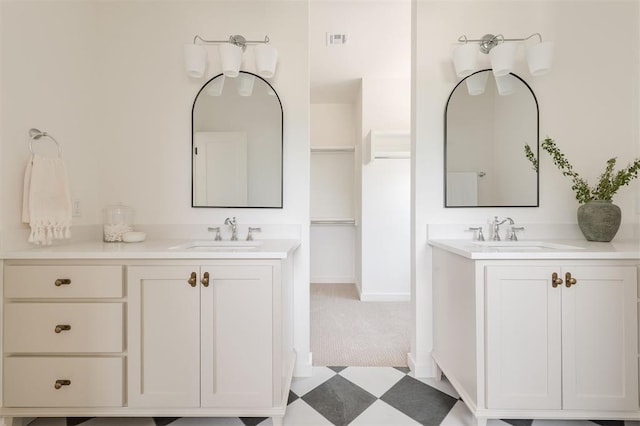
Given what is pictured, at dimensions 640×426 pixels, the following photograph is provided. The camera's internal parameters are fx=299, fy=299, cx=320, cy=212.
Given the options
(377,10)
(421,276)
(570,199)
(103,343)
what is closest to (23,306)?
(103,343)

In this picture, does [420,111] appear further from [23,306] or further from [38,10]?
[23,306]

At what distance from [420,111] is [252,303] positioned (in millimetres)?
1469

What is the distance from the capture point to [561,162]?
1.69m

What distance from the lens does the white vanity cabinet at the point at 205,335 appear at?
4.21 ft

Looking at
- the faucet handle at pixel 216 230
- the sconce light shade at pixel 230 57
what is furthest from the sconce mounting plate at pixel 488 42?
the faucet handle at pixel 216 230

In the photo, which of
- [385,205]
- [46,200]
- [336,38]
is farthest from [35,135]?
[385,205]

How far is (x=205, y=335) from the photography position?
4.23 feet

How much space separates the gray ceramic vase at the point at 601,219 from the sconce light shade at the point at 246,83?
203 centimetres

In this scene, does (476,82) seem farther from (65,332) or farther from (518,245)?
(65,332)

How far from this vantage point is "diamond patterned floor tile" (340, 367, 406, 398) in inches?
66.0

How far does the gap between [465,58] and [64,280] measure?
89.4 inches

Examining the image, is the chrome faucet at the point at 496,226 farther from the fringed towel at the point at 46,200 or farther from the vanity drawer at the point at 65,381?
the fringed towel at the point at 46,200

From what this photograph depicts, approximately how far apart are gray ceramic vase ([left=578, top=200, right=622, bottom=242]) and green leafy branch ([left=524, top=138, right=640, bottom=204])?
0.06m

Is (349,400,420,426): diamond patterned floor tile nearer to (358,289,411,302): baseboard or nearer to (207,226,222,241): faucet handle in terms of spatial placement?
(207,226,222,241): faucet handle
